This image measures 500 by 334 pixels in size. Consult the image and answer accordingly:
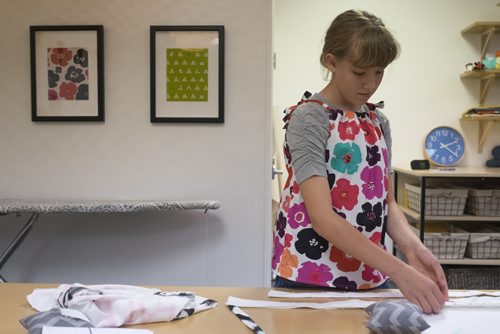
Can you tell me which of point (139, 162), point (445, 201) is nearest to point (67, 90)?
point (139, 162)

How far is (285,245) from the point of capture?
107cm

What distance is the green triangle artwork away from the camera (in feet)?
7.38

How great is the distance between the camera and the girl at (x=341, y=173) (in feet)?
3.25

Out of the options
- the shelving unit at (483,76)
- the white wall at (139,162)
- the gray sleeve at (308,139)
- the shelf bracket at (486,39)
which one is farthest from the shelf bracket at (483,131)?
the gray sleeve at (308,139)

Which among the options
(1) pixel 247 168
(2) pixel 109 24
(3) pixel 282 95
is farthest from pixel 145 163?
(3) pixel 282 95

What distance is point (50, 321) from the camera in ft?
2.56

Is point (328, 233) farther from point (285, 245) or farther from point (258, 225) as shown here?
point (258, 225)

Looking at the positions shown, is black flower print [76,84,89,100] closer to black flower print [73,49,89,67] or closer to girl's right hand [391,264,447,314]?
black flower print [73,49,89,67]

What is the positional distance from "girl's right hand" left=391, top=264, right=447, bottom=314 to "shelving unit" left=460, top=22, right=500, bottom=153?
107 inches

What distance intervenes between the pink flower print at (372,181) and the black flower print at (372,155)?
13 millimetres

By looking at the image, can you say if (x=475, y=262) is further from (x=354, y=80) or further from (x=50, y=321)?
(x=50, y=321)

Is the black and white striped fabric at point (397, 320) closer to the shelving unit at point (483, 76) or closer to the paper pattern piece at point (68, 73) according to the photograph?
the paper pattern piece at point (68, 73)

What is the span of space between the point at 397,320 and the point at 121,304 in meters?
0.47

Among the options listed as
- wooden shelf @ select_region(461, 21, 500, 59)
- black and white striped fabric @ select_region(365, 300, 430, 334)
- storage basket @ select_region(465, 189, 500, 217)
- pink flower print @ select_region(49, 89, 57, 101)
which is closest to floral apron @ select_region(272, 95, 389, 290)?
black and white striped fabric @ select_region(365, 300, 430, 334)
